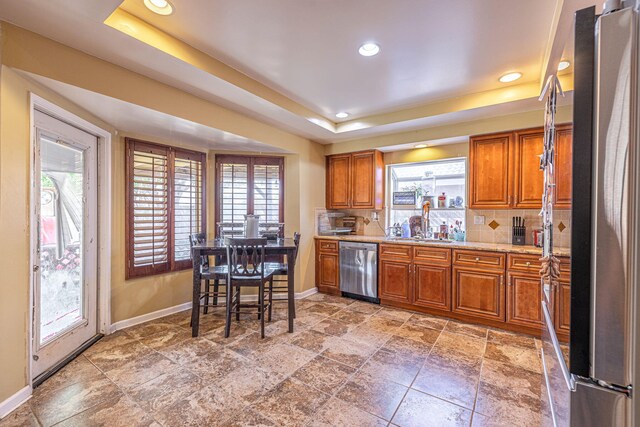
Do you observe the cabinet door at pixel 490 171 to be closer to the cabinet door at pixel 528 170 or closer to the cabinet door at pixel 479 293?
the cabinet door at pixel 528 170

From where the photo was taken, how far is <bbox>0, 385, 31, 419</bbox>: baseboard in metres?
1.77

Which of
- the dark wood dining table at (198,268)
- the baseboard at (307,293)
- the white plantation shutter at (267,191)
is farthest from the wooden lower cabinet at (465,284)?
the white plantation shutter at (267,191)

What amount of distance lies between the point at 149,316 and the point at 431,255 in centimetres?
358

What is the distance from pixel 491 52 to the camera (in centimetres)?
232

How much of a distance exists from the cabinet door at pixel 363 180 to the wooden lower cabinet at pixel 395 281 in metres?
0.99

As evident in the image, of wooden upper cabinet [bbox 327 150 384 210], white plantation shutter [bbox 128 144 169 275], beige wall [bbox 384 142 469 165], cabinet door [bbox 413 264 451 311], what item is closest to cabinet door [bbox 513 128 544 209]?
beige wall [bbox 384 142 469 165]

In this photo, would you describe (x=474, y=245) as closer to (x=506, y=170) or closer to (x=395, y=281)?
(x=506, y=170)

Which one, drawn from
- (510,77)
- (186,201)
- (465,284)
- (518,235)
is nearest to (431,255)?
(465,284)

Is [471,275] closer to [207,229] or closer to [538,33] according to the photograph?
[538,33]

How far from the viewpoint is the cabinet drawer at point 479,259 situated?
3.09 m

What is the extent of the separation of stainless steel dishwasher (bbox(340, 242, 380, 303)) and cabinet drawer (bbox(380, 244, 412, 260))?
0.10 meters

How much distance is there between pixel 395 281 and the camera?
3.79 metres

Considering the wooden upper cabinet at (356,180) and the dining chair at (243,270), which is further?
the wooden upper cabinet at (356,180)

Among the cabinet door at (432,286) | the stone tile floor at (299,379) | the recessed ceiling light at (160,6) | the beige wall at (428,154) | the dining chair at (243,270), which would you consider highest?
the recessed ceiling light at (160,6)
